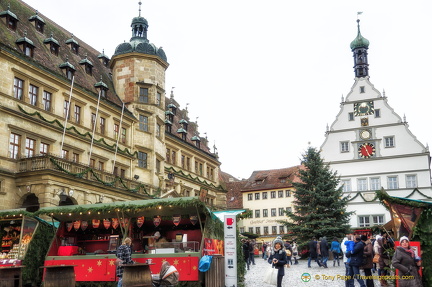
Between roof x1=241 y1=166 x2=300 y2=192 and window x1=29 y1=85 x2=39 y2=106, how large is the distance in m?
41.6

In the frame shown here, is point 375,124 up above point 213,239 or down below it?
above

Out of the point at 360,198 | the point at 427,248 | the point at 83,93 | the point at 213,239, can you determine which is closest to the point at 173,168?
the point at 83,93

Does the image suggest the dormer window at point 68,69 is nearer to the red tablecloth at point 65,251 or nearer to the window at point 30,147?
the window at point 30,147

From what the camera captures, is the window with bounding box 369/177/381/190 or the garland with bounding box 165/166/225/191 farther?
the window with bounding box 369/177/381/190

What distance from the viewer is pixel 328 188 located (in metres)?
37.0

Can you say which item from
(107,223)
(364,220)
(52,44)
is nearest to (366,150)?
(364,220)

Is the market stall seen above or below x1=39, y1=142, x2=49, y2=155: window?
below

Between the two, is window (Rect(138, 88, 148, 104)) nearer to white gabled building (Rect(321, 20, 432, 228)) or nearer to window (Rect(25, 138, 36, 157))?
window (Rect(25, 138, 36, 157))

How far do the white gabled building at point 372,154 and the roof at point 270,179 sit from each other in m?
15.8

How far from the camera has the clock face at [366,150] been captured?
49.3 m

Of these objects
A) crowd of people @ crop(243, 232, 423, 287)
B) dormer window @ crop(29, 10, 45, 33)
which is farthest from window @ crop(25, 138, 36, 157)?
crowd of people @ crop(243, 232, 423, 287)

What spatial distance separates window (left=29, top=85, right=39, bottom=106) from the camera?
29.9 m

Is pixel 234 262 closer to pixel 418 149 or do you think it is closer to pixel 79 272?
pixel 79 272

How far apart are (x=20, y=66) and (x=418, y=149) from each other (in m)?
36.7
